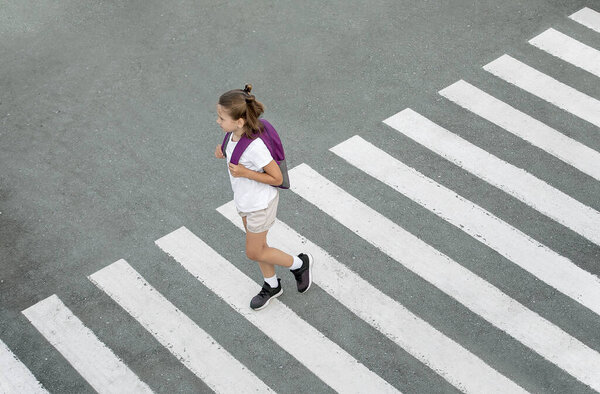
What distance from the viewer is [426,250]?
301 inches

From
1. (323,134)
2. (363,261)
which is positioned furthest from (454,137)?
(363,261)

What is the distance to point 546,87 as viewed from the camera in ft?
31.6

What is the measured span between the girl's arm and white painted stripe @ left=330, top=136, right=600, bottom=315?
2699 millimetres

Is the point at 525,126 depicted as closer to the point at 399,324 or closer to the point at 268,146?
the point at 399,324

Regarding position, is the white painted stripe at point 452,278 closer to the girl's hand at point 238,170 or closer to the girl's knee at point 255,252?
the girl's knee at point 255,252

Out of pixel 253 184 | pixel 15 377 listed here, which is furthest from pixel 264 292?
pixel 15 377

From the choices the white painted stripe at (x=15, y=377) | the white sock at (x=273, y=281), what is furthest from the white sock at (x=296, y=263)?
the white painted stripe at (x=15, y=377)

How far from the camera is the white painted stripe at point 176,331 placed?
6590 millimetres

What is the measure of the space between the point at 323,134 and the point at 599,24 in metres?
4.72

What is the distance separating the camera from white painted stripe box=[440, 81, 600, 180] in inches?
340

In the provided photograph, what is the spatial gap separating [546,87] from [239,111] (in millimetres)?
5554

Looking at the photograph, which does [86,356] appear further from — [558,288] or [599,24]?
[599,24]

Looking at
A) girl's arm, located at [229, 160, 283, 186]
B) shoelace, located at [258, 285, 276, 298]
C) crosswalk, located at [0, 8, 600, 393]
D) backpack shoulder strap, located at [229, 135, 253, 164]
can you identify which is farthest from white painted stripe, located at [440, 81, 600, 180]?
backpack shoulder strap, located at [229, 135, 253, 164]

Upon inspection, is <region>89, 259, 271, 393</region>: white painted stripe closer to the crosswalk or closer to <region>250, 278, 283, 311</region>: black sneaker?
the crosswalk
